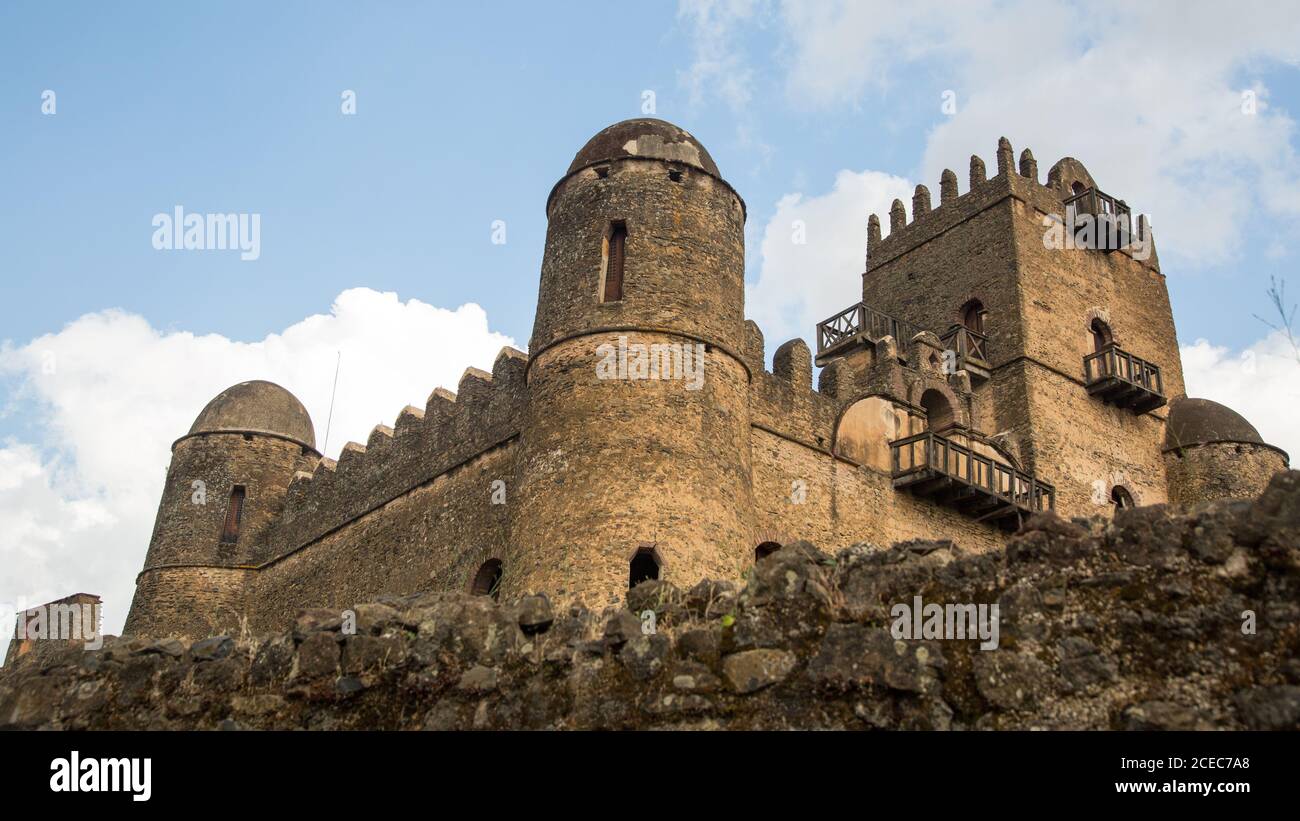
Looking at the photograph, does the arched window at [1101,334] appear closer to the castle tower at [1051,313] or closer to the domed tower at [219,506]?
the castle tower at [1051,313]

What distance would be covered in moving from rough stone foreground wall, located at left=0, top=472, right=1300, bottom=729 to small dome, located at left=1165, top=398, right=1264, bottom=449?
69.3 feet

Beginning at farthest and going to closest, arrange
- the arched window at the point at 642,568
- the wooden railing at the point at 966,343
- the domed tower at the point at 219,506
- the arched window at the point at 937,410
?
1. the wooden railing at the point at 966,343
2. the domed tower at the point at 219,506
3. the arched window at the point at 937,410
4. the arched window at the point at 642,568

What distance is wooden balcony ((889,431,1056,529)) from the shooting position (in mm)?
20969

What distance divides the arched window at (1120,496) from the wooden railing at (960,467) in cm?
415

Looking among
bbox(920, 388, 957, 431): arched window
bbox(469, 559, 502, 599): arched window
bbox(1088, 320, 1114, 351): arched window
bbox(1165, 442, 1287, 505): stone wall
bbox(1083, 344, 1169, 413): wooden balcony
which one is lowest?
bbox(469, 559, 502, 599): arched window

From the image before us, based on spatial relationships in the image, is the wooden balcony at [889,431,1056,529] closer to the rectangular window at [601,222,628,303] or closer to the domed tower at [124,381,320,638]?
the rectangular window at [601,222,628,303]

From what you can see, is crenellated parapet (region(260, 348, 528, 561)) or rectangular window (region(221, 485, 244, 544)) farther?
rectangular window (region(221, 485, 244, 544))

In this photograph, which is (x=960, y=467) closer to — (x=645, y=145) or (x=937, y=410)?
(x=937, y=410)

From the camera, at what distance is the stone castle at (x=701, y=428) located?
1583 cm

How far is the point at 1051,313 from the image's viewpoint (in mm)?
27391

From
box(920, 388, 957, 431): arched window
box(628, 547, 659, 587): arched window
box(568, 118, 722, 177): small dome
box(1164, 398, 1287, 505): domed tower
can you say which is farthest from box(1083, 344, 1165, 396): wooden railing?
box(628, 547, 659, 587): arched window

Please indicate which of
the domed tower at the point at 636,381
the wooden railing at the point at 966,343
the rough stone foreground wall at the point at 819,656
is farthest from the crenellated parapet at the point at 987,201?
the rough stone foreground wall at the point at 819,656
